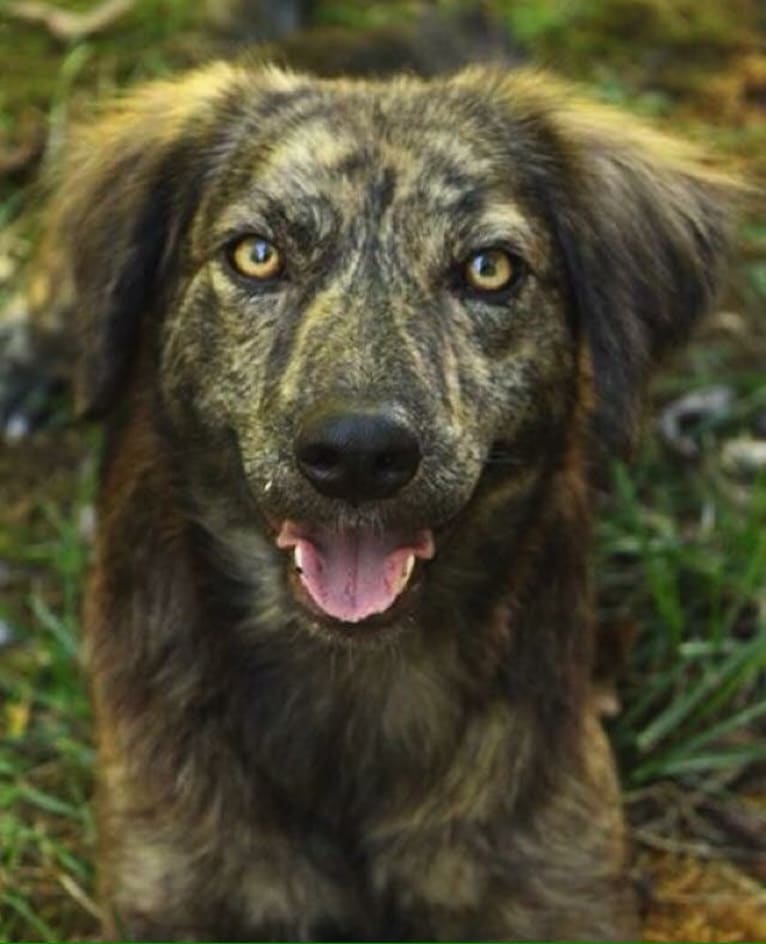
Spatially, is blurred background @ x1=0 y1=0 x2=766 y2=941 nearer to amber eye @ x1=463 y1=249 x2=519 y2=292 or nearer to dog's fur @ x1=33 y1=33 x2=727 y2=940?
dog's fur @ x1=33 y1=33 x2=727 y2=940

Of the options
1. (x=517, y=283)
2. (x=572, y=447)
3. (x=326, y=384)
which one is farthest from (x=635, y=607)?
(x=326, y=384)

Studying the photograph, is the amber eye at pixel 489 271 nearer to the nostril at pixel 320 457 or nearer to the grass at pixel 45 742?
the nostril at pixel 320 457

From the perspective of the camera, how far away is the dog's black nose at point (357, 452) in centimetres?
345

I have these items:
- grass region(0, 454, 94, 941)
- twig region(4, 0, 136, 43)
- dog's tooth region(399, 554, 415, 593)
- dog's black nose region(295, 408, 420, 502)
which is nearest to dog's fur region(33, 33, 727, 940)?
dog's tooth region(399, 554, 415, 593)

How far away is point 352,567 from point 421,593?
7.3 inches

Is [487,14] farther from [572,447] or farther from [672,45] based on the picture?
[572,447]

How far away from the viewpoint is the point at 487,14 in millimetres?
6230

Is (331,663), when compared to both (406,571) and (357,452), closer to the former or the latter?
(406,571)

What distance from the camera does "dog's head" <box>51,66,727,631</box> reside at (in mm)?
3666

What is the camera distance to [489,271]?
3.91m

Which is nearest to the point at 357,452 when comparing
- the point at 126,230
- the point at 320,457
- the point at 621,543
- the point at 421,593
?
the point at 320,457

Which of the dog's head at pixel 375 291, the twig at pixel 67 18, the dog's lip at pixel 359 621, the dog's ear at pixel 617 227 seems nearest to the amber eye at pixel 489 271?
the dog's head at pixel 375 291

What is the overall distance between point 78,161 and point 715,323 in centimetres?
212

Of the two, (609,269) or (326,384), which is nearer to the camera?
(326,384)
